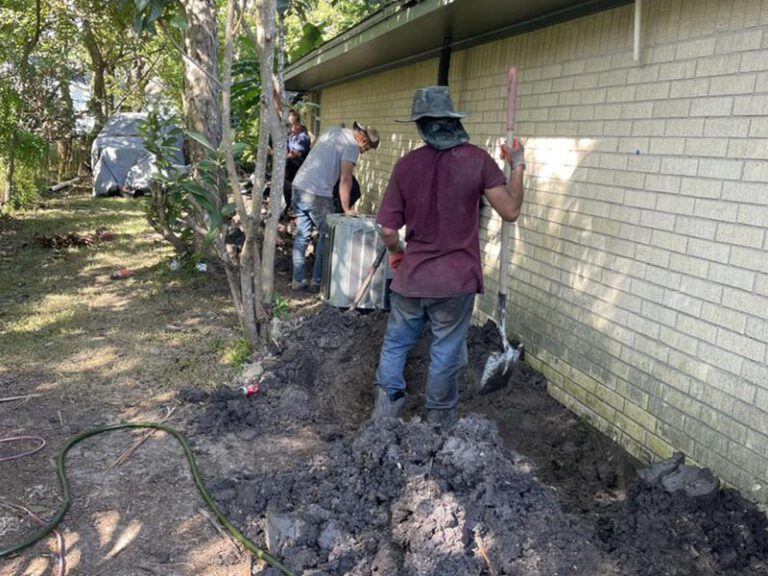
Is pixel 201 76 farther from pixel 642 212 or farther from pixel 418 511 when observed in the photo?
pixel 418 511

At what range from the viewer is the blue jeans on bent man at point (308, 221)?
7.41m

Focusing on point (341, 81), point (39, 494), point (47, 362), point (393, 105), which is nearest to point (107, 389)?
point (47, 362)

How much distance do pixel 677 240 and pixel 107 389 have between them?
13.0ft

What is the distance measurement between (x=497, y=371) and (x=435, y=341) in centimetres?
83

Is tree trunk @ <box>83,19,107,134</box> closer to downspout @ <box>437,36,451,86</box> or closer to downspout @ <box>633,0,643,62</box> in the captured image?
downspout @ <box>437,36,451,86</box>

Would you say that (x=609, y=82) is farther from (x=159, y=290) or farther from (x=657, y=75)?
(x=159, y=290)

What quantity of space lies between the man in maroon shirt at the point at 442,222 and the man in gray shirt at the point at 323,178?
2964 millimetres

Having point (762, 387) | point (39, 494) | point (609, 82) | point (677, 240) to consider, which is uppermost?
point (609, 82)

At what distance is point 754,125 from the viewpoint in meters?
3.13

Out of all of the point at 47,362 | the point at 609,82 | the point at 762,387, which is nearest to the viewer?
the point at 762,387

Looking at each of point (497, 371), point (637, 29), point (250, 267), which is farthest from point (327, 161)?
point (637, 29)

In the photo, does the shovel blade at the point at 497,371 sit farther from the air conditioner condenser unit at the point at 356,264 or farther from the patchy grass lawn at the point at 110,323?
the patchy grass lawn at the point at 110,323

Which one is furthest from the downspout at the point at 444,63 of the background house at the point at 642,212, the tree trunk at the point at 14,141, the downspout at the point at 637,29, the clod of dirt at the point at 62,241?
the tree trunk at the point at 14,141

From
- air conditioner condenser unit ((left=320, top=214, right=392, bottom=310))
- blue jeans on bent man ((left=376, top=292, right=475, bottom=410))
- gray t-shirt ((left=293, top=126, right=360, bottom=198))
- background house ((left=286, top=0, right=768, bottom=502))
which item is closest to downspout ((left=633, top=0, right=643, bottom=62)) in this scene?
background house ((left=286, top=0, right=768, bottom=502))
